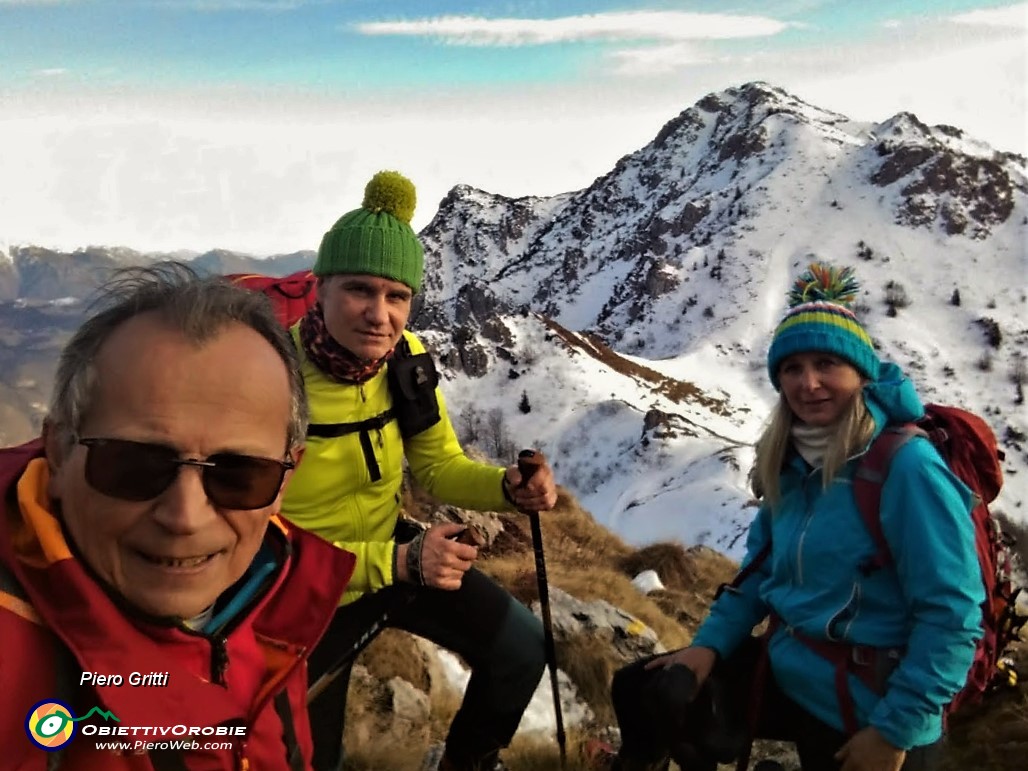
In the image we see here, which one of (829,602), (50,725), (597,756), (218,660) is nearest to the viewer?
(50,725)

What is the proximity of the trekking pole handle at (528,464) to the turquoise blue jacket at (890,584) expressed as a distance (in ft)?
4.57

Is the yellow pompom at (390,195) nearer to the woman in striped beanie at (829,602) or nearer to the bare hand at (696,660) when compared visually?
the woman in striped beanie at (829,602)

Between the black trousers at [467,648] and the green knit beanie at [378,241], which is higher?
the green knit beanie at [378,241]

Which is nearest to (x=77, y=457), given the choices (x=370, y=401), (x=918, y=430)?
(x=370, y=401)

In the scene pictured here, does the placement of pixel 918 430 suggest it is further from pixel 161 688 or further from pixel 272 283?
pixel 272 283

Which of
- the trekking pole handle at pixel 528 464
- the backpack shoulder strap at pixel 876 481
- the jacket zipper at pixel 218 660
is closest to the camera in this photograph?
the jacket zipper at pixel 218 660

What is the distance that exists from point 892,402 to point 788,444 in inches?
23.2

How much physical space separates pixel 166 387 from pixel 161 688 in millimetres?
891

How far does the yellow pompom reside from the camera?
411 cm

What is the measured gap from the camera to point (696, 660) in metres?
3.92

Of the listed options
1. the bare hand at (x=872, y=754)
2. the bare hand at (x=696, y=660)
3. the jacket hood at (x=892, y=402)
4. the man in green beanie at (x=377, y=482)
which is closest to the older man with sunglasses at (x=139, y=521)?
the man in green beanie at (x=377, y=482)

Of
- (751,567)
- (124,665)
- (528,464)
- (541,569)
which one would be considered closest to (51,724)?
Result: (124,665)

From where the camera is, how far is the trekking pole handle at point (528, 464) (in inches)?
158

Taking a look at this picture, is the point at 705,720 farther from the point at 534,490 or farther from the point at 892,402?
the point at 892,402
